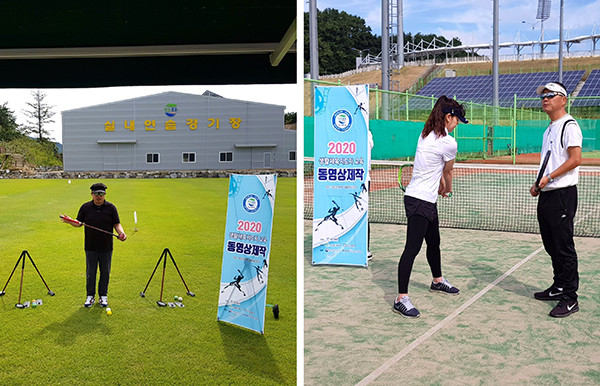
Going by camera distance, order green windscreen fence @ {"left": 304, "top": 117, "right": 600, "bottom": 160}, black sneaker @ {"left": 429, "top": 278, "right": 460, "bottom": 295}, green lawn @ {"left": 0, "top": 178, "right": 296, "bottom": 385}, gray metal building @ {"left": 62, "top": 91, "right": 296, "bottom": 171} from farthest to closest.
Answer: green windscreen fence @ {"left": 304, "top": 117, "right": 600, "bottom": 160} → gray metal building @ {"left": 62, "top": 91, "right": 296, "bottom": 171} → green lawn @ {"left": 0, "top": 178, "right": 296, "bottom": 385} → black sneaker @ {"left": 429, "top": 278, "right": 460, "bottom": 295}

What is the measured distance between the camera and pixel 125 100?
14.1 m

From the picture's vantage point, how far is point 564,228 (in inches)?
142

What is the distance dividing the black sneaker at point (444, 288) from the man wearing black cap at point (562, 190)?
671mm

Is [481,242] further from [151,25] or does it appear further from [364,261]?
[151,25]

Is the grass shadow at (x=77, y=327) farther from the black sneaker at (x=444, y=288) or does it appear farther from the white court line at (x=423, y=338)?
the white court line at (x=423, y=338)

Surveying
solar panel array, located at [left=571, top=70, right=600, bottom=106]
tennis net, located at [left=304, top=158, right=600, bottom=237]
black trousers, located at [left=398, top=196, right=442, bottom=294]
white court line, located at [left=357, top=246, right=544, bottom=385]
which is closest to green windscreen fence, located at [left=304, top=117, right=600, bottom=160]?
tennis net, located at [left=304, top=158, right=600, bottom=237]

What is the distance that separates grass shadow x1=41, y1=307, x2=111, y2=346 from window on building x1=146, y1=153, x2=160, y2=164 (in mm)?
5190

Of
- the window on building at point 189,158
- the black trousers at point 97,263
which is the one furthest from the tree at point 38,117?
the black trousers at point 97,263

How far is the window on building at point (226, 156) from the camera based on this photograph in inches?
509

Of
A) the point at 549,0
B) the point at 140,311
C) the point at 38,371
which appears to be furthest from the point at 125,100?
the point at 549,0

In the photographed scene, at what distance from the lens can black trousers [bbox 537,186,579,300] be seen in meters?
3.62

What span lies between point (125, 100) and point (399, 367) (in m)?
12.5

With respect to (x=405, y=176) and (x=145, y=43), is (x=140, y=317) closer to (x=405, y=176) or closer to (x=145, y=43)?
(x=405, y=176)

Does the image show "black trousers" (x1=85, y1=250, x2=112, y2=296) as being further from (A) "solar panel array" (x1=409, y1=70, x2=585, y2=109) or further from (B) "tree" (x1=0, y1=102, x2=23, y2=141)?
(A) "solar panel array" (x1=409, y1=70, x2=585, y2=109)
